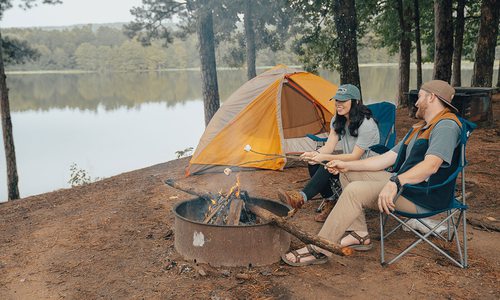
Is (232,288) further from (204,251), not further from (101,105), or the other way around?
(101,105)

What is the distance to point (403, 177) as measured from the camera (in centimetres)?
285

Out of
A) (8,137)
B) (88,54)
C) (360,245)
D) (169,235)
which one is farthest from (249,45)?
(88,54)

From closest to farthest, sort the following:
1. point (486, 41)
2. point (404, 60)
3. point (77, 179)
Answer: point (486, 41) → point (77, 179) → point (404, 60)

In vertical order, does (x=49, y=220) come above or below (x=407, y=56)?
below

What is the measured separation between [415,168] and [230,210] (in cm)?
149

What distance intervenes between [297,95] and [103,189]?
3.48m

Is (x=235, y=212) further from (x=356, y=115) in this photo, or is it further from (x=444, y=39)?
(x=444, y=39)

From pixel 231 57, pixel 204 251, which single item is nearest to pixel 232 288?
pixel 204 251

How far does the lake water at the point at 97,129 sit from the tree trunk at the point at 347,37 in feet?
37.5

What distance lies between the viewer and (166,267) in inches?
131

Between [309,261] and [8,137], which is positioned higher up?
[8,137]

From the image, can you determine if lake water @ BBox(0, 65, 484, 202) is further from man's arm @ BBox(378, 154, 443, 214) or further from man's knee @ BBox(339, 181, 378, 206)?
man's arm @ BBox(378, 154, 443, 214)

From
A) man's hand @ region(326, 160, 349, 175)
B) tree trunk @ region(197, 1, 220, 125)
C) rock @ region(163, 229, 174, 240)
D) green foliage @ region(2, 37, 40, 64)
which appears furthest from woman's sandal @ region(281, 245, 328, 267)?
green foliage @ region(2, 37, 40, 64)

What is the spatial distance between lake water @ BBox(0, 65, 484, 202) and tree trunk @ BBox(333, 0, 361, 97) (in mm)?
11440
